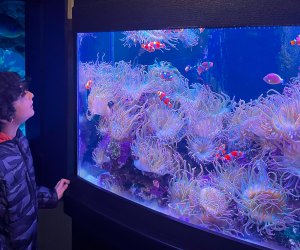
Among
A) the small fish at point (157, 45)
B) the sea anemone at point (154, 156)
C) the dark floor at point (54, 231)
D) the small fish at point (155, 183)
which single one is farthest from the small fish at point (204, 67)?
the dark floor at point (54, 231)

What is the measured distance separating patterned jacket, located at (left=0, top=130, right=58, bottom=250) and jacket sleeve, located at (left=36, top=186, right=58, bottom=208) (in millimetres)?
275

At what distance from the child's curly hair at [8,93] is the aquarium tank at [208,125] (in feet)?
2.41

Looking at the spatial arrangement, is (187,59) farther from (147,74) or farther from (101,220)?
(101,220)

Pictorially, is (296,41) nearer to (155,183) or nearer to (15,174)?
(155,183)

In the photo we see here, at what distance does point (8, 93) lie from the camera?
2.46 m

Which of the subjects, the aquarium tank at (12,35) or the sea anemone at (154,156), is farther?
the aquarium tank at (12,35)

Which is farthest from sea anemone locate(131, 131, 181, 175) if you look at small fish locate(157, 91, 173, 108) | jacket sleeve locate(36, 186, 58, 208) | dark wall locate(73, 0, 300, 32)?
dark wall locate(73, 0, 300, 32)

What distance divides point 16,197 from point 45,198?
1.70ft

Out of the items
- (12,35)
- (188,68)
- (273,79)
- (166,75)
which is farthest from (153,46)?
(12,35)

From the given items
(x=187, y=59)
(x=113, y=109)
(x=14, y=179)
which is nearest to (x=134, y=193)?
(x=113, y=109)

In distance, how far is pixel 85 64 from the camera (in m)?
3.24

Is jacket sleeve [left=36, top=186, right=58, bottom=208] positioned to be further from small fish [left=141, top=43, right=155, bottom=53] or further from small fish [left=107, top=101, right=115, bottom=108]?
small fish [left=141, top=43, right=155, bottom=53]

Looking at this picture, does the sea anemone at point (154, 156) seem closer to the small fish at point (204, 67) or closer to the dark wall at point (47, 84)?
the small fish at point (204, 67)

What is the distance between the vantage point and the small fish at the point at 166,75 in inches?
96.6
